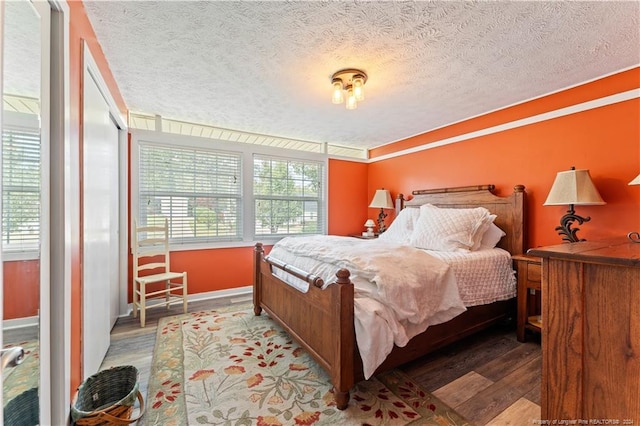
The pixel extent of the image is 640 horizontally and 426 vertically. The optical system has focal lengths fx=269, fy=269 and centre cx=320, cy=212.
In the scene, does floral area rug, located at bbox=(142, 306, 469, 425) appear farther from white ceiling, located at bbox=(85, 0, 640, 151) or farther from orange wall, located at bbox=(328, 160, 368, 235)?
orange wall, located at bbox=(328, 160, 368, 235)

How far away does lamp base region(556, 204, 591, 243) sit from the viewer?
2.28 m

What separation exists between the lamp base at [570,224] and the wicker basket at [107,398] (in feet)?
10.8

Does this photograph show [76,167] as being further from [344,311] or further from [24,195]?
[344,311]

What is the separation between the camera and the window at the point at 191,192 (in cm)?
326

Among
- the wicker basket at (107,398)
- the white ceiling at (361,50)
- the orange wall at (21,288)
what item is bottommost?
the wicker basket at (107,398)

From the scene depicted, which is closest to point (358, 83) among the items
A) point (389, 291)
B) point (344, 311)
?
point (389, 291)

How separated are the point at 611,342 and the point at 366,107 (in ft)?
8.61

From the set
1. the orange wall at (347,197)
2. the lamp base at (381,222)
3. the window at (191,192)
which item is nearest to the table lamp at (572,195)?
the lamp base at (381,222)

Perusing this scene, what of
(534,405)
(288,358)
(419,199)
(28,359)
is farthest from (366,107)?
(28,359)

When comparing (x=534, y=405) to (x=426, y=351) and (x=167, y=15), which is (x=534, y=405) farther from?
(x=167, y=15)

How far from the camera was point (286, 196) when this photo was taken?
4.18m

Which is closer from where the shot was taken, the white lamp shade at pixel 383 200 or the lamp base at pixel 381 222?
the white lamp shade at pixel 383 200

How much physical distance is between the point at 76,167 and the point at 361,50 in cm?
188

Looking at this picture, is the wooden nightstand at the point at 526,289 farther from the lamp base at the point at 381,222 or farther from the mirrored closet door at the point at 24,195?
the mirrored closet door at the point at 24,195
